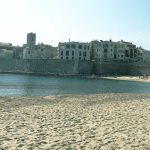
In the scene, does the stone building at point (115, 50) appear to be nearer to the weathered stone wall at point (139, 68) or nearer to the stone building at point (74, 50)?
the stone building at point (74, 50)

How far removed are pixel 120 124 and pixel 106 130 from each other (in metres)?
1.91

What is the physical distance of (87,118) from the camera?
19.5 m

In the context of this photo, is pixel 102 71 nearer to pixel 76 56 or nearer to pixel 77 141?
pixel 76 56

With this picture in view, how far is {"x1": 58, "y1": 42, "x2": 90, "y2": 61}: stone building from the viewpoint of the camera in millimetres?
169875

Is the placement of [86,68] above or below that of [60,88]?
above

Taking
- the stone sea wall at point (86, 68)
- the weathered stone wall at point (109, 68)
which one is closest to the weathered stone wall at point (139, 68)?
the stone sea wall at point (86, 68)

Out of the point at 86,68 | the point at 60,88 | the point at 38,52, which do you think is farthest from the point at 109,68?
the point at 60,88

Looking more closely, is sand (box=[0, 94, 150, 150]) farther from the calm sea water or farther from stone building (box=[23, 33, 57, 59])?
stone building (box=[23, 33, 57, 59])

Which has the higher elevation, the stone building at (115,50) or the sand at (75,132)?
the stone building at (115,50)

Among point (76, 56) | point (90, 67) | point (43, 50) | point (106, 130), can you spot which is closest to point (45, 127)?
point (106, 130)

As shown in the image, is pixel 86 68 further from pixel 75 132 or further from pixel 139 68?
pixel 75 132

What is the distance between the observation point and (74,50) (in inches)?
6713

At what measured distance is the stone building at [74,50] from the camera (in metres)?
170

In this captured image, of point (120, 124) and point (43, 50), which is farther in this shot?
point (43, 50)
